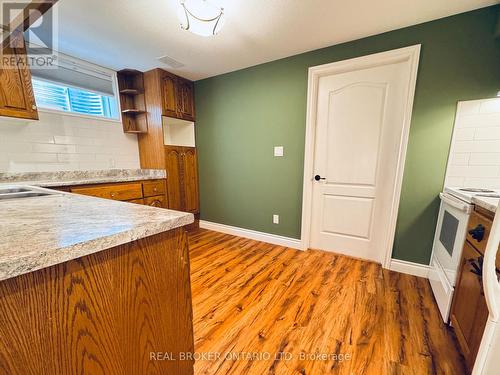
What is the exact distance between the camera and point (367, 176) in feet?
7.03

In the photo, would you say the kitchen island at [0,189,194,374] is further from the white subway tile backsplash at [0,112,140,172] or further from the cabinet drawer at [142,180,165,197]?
the white subway tile backsplash at [0,112,140,172]

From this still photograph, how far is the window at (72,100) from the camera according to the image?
2.16 metres

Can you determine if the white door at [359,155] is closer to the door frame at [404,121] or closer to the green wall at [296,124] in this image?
the door frame at [404,121]

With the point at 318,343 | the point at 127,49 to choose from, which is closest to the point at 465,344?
the point at 318,343

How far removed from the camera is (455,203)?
4.51 feet

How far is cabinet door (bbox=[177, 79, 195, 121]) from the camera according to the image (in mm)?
2854

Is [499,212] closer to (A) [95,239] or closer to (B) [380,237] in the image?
(A) [95,239]

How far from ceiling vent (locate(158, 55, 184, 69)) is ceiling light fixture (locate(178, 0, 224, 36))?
100cm

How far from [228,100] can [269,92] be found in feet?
2.05

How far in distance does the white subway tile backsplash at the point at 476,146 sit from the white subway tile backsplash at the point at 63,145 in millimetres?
3669

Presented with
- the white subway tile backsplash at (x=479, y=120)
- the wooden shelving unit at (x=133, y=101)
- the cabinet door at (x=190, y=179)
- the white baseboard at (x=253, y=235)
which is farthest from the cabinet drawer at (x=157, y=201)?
the white subway tile backsplash at (x=479, y=120)

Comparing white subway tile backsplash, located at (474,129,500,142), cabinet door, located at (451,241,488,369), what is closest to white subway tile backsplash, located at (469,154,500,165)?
white subway tile backsplash, located at (474,129,500,142)

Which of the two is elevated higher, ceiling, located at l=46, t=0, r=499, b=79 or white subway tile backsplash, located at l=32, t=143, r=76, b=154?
ceiling, located at l=46, t=0, r=499, b=79

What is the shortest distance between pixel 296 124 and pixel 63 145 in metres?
2.71
